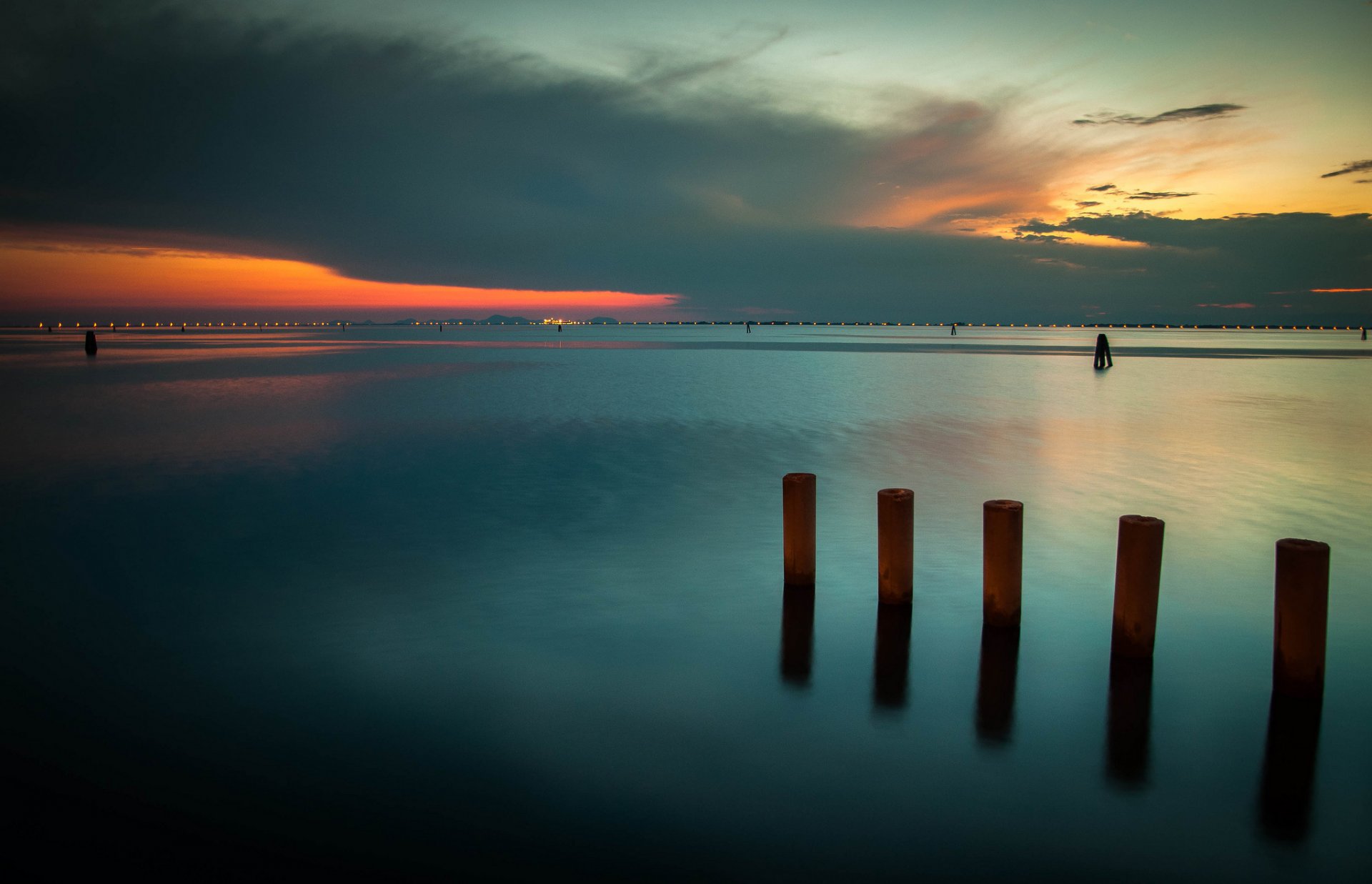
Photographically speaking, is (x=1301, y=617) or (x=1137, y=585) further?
(x=1137, y=585)

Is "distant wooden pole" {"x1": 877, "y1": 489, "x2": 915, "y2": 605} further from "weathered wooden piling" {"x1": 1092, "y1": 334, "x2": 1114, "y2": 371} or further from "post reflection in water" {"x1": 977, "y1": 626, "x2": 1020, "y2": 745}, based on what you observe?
"weathered wooden piling" {"x1": 1092, "y1": 334, "x2": 1114, "y2": 371}

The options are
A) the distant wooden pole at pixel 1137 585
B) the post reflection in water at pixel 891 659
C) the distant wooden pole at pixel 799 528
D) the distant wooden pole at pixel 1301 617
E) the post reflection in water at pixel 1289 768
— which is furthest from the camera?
the distant wooden pole at pixel 799 528

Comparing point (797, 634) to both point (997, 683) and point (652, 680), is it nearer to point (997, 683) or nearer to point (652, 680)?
point (652, 680)

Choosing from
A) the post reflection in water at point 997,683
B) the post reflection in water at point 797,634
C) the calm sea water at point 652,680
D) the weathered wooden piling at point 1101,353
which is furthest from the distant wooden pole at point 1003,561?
the weathered wooden piling at point 1101,353

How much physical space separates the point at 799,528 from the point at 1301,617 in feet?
11.6

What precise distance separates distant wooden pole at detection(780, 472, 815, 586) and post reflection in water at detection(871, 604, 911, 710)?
0.74 meters

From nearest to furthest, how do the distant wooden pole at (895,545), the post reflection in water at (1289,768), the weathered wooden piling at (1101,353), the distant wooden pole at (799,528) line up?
the post reflection in water at (1289,768)
the distant wooden pole at (895,545)
the distant wooden pole at (799,528)
the weathered wooden piling at (1101,353)

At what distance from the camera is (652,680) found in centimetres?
590

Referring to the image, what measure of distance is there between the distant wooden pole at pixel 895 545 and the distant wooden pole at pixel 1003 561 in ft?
1.90

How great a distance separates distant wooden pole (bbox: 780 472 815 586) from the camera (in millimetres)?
→ 6953

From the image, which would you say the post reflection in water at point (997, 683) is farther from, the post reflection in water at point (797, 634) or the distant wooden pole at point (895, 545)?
the post reflection in water at point (797, 634)

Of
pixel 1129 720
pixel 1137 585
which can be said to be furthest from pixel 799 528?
pixel 1129 720

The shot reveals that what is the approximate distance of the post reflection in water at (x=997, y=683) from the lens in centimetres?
527

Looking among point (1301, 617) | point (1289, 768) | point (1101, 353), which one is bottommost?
point (1289, 768)
